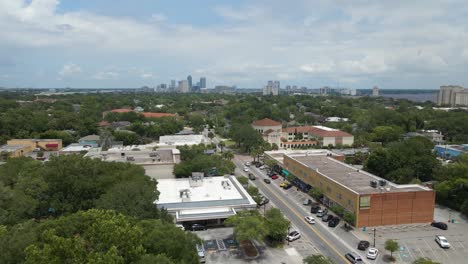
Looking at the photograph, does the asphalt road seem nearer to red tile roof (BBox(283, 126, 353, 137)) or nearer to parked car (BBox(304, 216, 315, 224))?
parked car (BBox(304, 216, 315, 224))

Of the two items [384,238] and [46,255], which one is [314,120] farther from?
[46,255]

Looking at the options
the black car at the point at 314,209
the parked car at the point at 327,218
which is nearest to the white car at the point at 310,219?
the parked car at the point at 327,218

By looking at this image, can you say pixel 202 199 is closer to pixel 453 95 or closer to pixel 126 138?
pixel 126 138

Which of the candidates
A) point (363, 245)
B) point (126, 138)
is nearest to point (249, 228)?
point (363, 245)

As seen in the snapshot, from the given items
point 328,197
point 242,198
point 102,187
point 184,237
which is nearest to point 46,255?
point 184,237

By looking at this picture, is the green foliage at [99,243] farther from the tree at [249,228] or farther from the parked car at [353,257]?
the parked car at [353,257]
